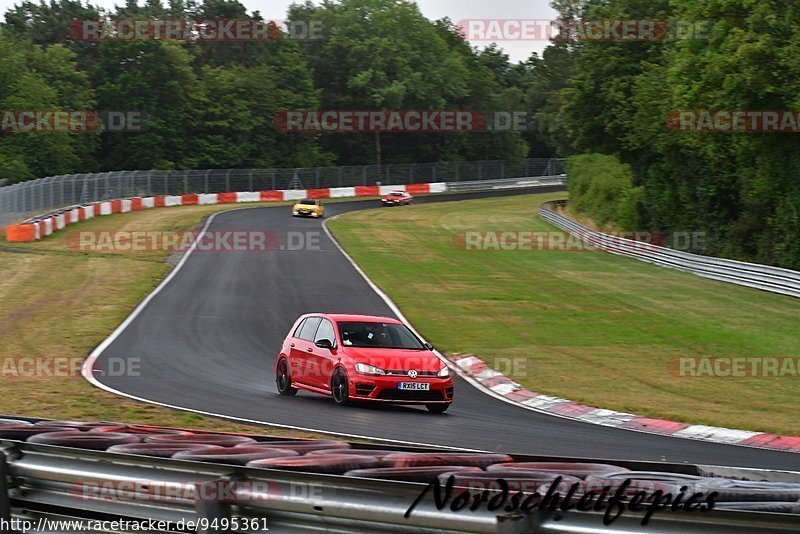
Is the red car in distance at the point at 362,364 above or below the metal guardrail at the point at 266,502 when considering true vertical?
below

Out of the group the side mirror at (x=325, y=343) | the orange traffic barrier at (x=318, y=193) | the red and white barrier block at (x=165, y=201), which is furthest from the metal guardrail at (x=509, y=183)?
the side mirror at (x=325, y=343)

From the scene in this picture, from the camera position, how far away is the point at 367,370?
50.5 feet

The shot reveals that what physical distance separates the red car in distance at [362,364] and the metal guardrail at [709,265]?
70.2 ft

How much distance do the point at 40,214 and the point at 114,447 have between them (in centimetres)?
4888

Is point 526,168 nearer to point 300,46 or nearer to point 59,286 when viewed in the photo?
point 300,46

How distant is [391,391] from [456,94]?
8930 centimetres

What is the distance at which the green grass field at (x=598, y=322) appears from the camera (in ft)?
58.6

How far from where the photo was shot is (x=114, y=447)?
569cm

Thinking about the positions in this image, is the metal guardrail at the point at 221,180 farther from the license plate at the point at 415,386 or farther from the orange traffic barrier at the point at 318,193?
the license plate at the point at 415,386

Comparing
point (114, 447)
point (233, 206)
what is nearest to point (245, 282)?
point (114, 447)

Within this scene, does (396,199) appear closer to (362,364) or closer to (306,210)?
Answer: (306,210)

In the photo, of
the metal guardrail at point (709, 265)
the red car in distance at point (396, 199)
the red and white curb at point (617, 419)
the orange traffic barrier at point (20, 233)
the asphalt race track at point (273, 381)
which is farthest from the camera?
the red car in distance at point (396, 199)

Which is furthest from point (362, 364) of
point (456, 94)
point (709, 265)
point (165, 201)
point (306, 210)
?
point (456, 94)

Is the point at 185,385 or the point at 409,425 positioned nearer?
the point at 409,425
